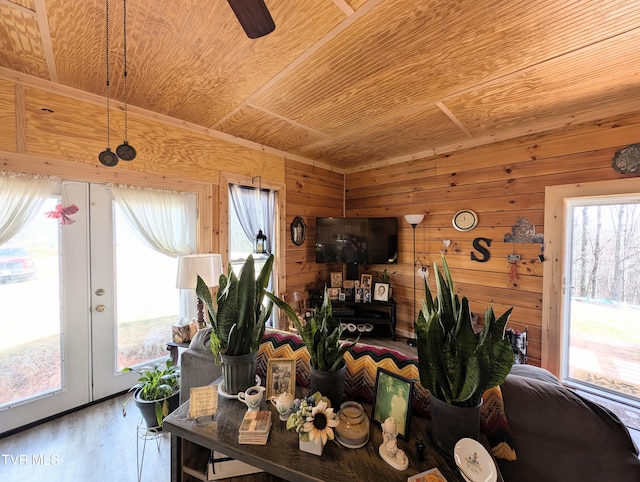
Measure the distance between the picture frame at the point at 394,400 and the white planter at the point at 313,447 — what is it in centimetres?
26

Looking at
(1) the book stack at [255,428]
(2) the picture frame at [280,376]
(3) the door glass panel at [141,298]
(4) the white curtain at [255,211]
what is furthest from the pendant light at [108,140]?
(1) the book stack at [255,428]

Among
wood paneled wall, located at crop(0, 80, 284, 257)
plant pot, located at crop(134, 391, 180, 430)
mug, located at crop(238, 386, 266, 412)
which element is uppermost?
wood paneled wall, located at crop(0, 80, 284, 257)

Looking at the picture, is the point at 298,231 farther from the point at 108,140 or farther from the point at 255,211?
the point at 108,140

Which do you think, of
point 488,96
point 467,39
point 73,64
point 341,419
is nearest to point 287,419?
point 341,419

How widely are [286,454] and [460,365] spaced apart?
66 cm

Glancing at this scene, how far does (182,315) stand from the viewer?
2.72 metres

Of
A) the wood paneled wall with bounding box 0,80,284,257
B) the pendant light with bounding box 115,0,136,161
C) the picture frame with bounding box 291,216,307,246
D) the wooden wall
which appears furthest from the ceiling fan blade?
the wooden wall

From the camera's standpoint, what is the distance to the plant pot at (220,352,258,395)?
1162 mm

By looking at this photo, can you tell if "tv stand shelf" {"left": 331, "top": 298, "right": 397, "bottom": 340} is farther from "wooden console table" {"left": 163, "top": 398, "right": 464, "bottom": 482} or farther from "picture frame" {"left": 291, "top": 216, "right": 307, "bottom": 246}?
"wooden console table" {"left": 163, "top": 398, "right": 464, "bottom": 482}

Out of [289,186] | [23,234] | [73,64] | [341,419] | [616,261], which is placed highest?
[73,64]

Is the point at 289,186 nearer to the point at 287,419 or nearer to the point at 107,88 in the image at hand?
the point at 107,88

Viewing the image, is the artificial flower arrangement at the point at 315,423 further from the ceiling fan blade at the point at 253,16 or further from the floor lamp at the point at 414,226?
the floor lamp at the point at 414,226

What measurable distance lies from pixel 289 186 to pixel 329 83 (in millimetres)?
1778

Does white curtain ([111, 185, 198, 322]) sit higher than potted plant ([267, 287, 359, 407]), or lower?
higher
